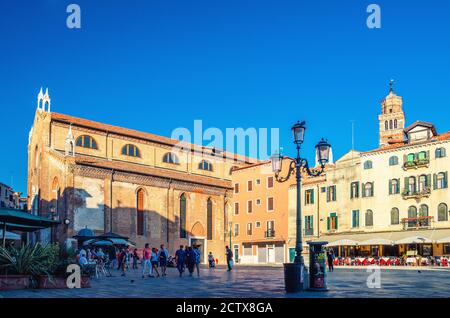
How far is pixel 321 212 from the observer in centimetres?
5041

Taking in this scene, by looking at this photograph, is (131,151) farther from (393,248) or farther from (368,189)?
(393,248)

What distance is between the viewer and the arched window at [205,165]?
6358 centimetres

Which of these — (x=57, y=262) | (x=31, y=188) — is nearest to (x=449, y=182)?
(x=57, y=262)

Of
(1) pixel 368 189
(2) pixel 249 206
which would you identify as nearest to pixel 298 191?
(1) pixel 368 189

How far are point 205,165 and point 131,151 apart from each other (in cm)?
1052

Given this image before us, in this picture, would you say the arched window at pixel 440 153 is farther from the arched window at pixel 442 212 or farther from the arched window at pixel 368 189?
the arched window at pixel 368 189

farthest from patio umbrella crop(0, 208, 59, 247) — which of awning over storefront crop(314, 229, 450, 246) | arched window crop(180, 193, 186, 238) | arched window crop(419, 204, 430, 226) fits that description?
arched window crop(180, 193, 186, 238)

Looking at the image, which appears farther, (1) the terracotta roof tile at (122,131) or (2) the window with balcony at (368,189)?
(1) the terracotta roof tile at (122,131)

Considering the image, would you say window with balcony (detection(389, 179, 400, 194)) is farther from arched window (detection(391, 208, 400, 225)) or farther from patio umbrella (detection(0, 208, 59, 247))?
patio umbrella (detection(0, 208, 59, 247))

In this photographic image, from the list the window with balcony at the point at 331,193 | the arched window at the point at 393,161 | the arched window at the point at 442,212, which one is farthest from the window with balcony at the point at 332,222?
the arched window at the point at 442,212

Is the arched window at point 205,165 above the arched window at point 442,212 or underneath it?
above

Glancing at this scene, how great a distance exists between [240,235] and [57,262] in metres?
45.0

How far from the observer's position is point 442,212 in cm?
4203
